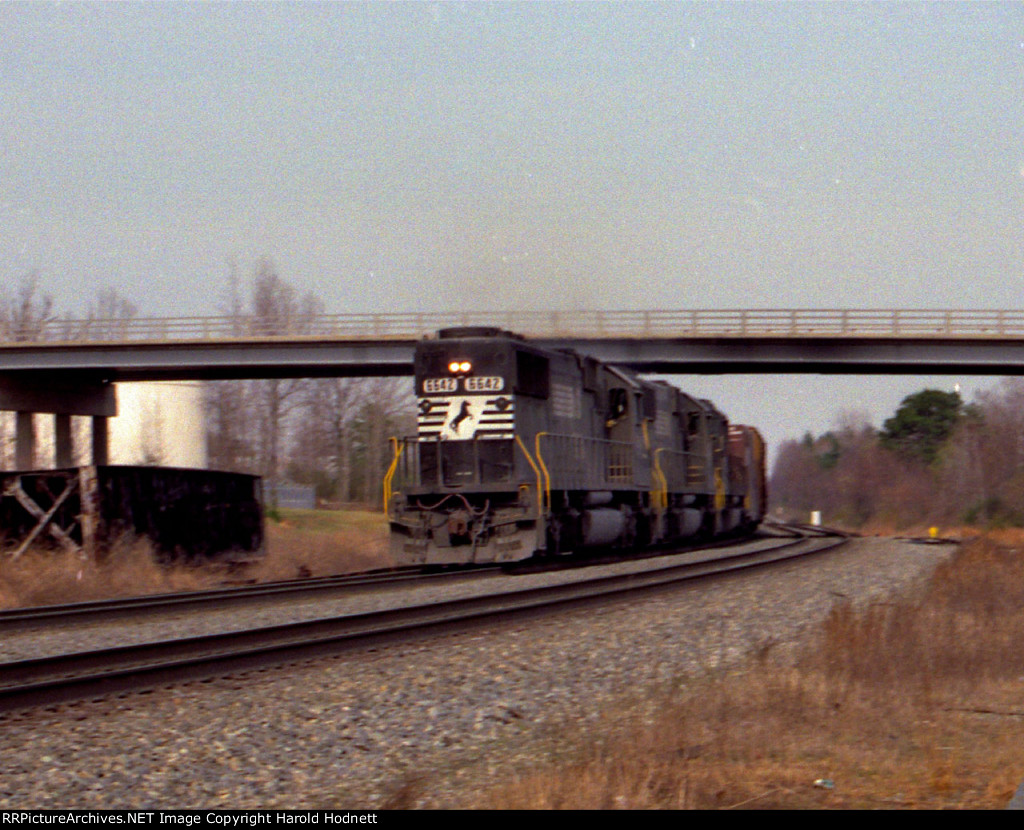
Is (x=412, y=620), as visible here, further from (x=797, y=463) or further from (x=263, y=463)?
(x=797, y=463)

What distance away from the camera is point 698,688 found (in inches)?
325

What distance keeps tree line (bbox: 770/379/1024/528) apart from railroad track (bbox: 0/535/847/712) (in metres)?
39.1

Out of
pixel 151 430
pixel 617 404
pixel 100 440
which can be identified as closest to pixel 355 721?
pixel 617 404

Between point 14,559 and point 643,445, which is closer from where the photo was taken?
point 14,559

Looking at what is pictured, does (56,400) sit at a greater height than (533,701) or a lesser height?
greater

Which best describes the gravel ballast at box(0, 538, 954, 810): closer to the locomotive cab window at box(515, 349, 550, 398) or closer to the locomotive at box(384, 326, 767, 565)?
the locomotive at box(384, 326, 767, 565)

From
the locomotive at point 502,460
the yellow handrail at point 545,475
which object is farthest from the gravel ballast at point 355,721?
the locomotive at point 502,460

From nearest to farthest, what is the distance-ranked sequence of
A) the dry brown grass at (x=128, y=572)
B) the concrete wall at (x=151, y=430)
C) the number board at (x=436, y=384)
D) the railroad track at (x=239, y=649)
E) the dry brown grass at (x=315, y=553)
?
the railroad track at (x=239, y=649), the dry brown grass at (x=128, y=572), the number board at (x=436, y=384), the dry brown grass at (x=315, y=553), the concrete wall at (x=151, y=430)

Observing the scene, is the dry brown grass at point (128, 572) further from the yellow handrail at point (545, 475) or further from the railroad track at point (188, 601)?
the yellow handrail at point (545, 475)

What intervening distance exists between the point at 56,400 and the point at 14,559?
25.9m

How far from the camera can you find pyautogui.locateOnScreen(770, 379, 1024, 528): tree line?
55.7 meters

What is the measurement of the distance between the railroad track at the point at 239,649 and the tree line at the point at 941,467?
128 feet

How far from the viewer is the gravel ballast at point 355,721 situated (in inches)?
227

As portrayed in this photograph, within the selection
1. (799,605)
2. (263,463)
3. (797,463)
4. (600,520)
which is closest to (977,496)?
(263,463)
